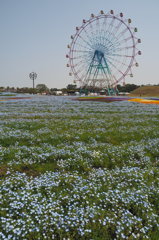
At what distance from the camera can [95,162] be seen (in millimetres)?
7078

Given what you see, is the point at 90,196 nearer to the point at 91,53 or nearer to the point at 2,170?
the point at 2,170

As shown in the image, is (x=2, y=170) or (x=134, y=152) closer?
(x=2, y=170)

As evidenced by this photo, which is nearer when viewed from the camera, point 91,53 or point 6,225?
point 6,225

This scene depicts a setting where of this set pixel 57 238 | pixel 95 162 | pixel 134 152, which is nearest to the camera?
pixel 57 238

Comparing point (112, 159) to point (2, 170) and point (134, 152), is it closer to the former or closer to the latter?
point (134, 152)

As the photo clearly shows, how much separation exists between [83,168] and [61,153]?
51.1 inches

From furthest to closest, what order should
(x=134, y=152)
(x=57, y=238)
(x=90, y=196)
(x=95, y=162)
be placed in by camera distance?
1. (x=134, y=152)
2. (x=95, y=162)
3. (x=90, y=196)
4. (x=57, y=238)

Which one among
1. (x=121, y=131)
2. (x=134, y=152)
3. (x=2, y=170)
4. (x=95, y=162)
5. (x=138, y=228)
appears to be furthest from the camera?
(x=121, y=131)

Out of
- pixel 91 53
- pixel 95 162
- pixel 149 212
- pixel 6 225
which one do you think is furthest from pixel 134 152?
pixel 91 53

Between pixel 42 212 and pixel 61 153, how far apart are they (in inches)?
144

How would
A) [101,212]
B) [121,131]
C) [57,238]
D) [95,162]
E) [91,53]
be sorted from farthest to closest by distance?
[91,53] → [121,131] → [95,162] → [101,212] → [57,238]

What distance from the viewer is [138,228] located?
3.68 m

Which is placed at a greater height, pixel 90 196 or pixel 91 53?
pixel 91 53

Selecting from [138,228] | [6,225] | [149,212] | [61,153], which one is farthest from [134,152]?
[6,225]
